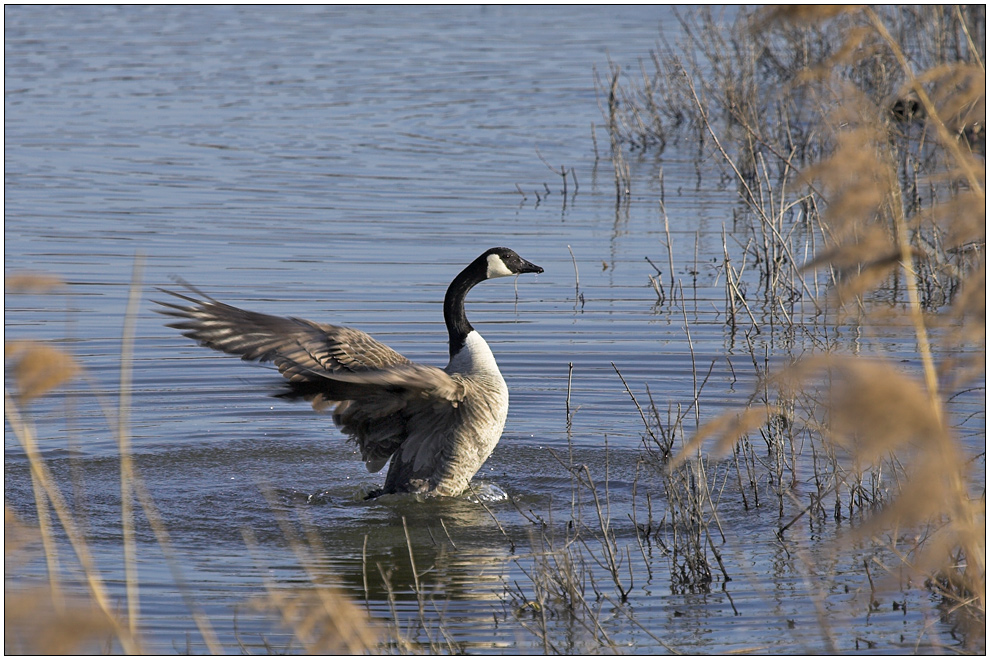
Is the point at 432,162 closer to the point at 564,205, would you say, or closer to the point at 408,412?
the point at 564,205

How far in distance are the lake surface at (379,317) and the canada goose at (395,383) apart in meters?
0.25

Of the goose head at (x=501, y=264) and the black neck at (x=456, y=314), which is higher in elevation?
the goose head at (x=501, y=264)

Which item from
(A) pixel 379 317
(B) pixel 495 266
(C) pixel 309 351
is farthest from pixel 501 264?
(A) pixel 379 317

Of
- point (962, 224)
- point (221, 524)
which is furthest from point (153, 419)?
point (962, 224)

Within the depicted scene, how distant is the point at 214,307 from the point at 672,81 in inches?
476

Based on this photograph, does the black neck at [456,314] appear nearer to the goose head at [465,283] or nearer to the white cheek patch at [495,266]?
the goose head at [465,283]

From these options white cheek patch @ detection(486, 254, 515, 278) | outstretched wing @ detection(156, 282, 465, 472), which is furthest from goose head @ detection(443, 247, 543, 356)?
outstretched wing @ detection(156, 282, 465, 472)

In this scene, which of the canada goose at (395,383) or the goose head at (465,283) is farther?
the goose head at (465,283)

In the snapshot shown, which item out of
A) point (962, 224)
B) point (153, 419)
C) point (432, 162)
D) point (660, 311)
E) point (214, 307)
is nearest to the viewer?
point (962, 224)

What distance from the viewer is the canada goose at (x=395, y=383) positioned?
5.84 metres

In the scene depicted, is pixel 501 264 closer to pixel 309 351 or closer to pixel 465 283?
pixel 465 283

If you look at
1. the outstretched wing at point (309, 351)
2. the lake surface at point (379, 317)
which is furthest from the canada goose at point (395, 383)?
the lake surface at point (379, 317)

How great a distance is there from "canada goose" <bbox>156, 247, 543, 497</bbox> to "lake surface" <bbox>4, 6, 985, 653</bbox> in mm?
255

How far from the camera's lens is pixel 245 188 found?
13320mm
